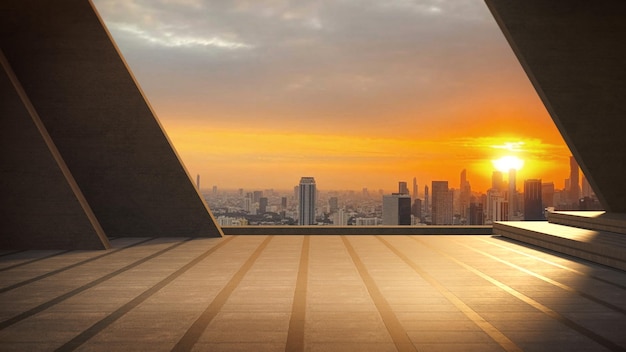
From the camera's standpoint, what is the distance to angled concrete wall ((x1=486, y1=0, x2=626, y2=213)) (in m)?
14.9

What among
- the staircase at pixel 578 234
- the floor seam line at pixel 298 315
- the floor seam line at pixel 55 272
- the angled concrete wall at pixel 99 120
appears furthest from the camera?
the angled concrete wall at pixel 99 120

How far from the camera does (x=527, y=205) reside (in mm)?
27938

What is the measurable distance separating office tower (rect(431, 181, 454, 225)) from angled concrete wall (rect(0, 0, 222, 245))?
17134 mm

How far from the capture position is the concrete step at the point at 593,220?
13039 mm

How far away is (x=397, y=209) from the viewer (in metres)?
21.3

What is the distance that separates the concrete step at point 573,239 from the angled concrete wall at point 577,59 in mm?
2833

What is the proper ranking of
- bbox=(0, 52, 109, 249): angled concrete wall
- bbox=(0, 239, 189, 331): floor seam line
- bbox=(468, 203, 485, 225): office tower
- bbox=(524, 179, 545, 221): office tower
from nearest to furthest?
bbox=(0, 239, 189, 331): floor seam line
bbox=(0, 52, 109, 249): angled concrete wall
bbox=(468, 203, 485, 225): office tower
bbox=(524, 179, 545, 221): office tower

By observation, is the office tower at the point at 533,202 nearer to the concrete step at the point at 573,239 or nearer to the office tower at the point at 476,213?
the office tower at the point at 476,213

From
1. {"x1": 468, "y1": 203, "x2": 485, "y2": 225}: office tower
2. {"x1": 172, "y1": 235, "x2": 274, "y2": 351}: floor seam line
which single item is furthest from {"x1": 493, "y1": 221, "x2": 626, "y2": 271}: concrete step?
{"x1": 172, "y1": 235, "x2": 274, "y2": 351}: floor seam line

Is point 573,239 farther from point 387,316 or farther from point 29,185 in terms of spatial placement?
point 29,185

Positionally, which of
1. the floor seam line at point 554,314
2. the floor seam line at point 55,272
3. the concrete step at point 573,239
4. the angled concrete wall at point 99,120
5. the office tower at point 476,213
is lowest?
the floor seam line at point 554,314

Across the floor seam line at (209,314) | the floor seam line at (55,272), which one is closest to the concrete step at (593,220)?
the floor seam line at (209,314)

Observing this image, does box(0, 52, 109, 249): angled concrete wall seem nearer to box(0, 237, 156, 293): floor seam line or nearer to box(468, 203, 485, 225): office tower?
box(0, 237, 156, 293): floor seam line

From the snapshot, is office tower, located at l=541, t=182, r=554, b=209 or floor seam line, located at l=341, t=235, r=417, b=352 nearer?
floor seam line, located at l=341, t=235, r=417, b=352
